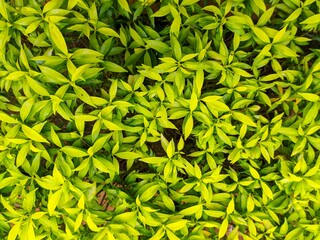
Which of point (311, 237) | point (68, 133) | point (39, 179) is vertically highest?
point (68, 133)

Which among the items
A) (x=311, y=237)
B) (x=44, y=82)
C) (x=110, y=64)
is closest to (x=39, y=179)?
(x=44, y=82)

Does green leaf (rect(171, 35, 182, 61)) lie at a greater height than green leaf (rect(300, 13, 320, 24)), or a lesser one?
lesser

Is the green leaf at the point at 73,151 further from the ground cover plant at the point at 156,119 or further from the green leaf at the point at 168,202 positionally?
the green leaf at the point at 168,202

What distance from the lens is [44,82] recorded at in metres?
1.14

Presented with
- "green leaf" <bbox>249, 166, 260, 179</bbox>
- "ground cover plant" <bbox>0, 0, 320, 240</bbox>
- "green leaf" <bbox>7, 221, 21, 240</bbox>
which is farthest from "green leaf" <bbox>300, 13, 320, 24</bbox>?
"green leaf" <bbox>7, 221, 21, 240</bbox>

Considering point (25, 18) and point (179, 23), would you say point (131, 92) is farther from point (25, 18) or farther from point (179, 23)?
point (25, 18)

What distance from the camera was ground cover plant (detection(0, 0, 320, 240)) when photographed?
1.15 metres

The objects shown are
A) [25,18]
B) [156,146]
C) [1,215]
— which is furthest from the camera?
[156,146]

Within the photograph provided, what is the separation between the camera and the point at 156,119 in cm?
120

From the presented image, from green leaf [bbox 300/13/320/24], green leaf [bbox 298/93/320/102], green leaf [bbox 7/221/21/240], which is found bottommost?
green leaf [bbox 7/221/21/240]

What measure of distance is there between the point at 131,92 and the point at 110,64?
0.10 metres

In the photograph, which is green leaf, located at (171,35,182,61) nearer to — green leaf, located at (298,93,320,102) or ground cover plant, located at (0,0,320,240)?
ground cover plant, located at (0,0,320,240)

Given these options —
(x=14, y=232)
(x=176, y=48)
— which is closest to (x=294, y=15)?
(x=176, y=48)

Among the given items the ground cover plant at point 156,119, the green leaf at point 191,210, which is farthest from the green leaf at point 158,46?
the green leaf at point 191,210
